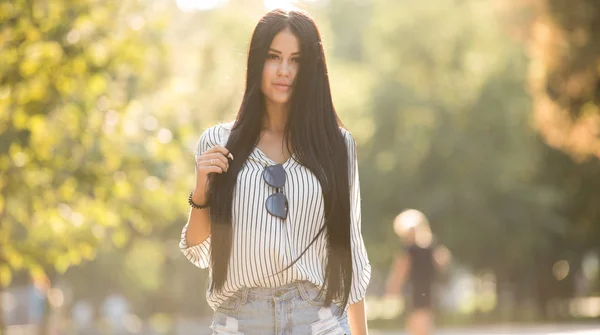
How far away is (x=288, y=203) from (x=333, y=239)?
0.20m

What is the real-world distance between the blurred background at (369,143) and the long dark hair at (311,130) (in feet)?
30.5

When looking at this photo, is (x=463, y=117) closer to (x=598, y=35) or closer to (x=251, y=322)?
(x=598, y=35)

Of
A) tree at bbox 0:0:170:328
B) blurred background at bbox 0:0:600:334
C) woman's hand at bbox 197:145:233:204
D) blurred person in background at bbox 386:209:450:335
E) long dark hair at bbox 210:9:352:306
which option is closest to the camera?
woman's hand at bbox 197:145:233:204

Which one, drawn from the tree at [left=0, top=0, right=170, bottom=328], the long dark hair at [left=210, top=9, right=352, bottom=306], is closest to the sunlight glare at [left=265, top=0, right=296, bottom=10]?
the long dark hair at [left=210, top=9, right=352, bottom=306]

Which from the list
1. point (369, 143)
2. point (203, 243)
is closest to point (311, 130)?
point (203, 243)

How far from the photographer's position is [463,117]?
123ft

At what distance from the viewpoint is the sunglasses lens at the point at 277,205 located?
4012mm

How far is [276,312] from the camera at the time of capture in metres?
3.98

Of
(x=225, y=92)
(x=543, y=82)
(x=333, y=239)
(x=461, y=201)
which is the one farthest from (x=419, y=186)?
(x=333, y=239)

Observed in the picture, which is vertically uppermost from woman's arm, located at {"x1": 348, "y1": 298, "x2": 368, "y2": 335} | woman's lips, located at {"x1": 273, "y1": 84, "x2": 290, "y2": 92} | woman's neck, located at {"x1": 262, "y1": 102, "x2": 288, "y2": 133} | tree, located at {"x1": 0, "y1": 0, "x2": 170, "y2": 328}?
tree, located at {"x1": 0, "y1": 0, "x2": 170, "y2": 328}

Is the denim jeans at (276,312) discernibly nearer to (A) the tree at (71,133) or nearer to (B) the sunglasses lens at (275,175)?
(B) the sunglasses lens at (275,175)

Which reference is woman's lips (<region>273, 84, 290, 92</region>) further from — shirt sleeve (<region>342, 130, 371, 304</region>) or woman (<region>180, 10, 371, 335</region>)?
shirt sleeve (<region>342, 130, 371, 304</region>)

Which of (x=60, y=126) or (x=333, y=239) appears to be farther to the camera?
(x=60, y=126)

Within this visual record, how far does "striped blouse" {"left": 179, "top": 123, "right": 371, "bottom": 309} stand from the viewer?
13.1 ft
